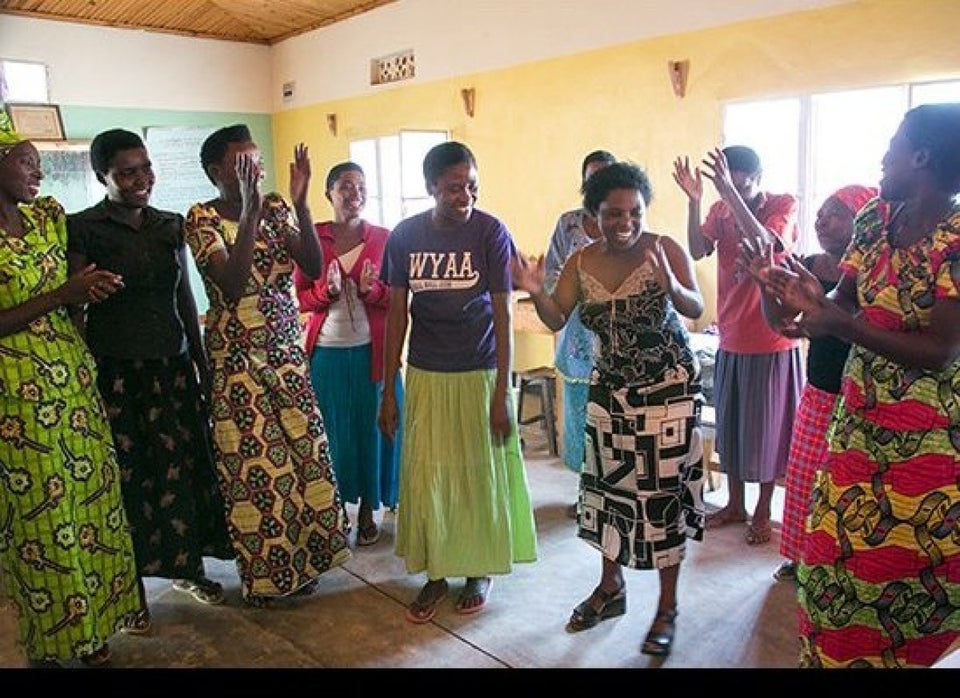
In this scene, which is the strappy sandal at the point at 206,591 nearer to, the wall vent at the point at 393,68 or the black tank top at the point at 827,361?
the black tank top at the point at 827,361

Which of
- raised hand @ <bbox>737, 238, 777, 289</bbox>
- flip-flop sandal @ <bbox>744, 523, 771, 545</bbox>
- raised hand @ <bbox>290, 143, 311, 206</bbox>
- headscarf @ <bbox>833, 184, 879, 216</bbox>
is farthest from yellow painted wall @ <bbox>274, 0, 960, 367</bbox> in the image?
raised hand @ <bbox>290, 143, 311, 206</bbox>

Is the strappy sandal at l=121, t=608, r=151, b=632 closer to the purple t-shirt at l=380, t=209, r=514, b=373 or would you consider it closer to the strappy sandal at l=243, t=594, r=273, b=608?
the strappy sandal at l=243, t=594, r=273, b=608

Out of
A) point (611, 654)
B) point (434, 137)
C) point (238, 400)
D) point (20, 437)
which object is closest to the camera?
point (20, 437)

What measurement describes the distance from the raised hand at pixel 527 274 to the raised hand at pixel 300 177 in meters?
0.69

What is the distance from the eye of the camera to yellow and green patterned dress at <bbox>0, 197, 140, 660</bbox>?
7.11 feet

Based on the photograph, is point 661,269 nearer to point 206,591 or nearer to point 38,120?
point 206,591

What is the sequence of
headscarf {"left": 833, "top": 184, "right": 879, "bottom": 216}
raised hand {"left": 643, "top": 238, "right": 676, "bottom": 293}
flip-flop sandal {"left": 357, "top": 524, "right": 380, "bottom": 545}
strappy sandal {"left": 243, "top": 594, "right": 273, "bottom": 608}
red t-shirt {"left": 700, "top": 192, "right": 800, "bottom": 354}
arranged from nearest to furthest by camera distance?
raised hand {"left": 643, "top": 238, "right": 676, "bottom": 293} < headscarf {"left": 833, "top": 184, "right": 879, "bottom": 216} < strappy sandal {"left": 243, "top": 594, "right": 273, "bottom": 608} < red t-shirt {"left": 700, "top": 192, "right": 800, "bottom": 354} < flip-flop sandal {"left": 357, "top": 524, "right": 380, "bottom": 545}

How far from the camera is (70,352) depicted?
2.27 metres

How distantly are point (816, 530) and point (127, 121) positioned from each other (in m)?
8.05

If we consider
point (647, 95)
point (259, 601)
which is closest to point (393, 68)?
point (647, 95)

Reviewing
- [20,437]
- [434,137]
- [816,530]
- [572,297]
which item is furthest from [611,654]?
[434,137]

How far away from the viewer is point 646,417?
91.4 inches

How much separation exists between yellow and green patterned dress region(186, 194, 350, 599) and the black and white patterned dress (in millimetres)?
972

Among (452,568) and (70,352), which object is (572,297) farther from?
(70,352)
